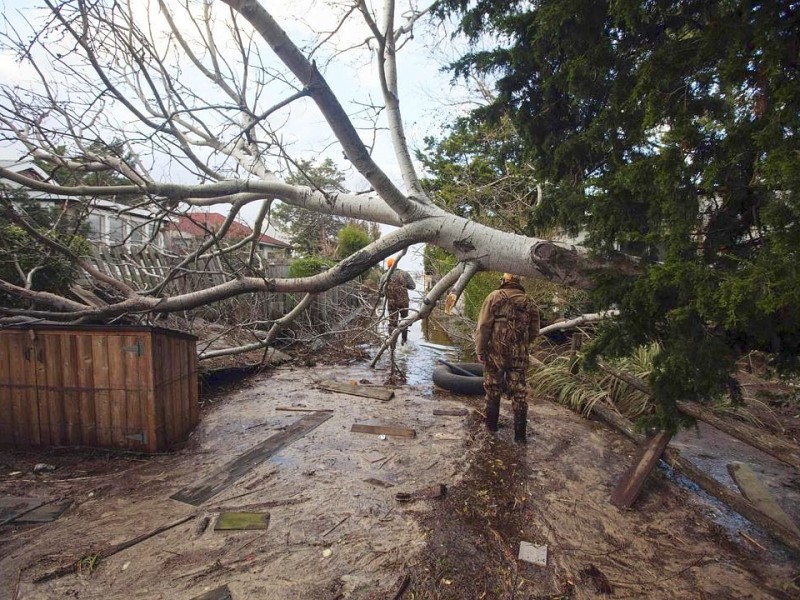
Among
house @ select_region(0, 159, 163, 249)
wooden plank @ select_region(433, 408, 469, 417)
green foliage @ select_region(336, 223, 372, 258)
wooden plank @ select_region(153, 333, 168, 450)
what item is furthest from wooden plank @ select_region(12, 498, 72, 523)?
green foliage @ select_region(336, 223, 372, 258)

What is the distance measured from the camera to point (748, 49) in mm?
1913

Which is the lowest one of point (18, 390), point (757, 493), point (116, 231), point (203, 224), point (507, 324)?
point (757, 493)

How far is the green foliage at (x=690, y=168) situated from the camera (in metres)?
1.75

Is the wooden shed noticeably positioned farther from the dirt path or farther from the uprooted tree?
the dirt path

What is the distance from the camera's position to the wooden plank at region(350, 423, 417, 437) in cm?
507

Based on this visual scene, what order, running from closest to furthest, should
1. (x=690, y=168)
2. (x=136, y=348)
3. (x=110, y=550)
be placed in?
(x=690, y=168) → (x=110, y=550) → (x=136, y=348)

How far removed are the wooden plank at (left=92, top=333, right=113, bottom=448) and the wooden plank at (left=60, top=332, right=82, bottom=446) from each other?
0.70 feet

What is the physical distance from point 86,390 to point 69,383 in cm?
20

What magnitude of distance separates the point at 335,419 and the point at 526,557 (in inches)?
132

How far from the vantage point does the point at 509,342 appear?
498cm

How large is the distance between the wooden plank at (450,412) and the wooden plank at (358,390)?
1000 millimetres

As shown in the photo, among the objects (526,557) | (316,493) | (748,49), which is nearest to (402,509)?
(316,493)

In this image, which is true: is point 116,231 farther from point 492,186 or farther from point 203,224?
point 492,186

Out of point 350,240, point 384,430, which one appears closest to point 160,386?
point 384,430
